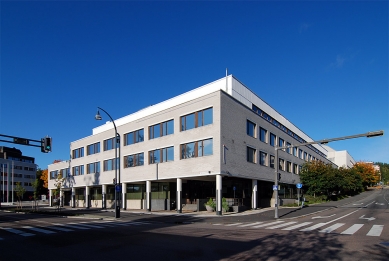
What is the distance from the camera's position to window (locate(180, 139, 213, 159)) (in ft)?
99.5

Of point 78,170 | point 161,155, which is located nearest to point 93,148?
point 78,170

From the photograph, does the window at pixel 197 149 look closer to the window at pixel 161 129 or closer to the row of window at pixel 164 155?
the row of window at pixel 164 155

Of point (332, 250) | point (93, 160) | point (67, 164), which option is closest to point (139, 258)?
point (332, 250)

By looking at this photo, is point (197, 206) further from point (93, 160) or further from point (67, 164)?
point (67, 164)

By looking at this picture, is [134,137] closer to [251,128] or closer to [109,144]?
[109,144]

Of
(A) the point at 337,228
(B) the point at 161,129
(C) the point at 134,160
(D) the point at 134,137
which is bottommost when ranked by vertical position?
(A) the point at 337,228

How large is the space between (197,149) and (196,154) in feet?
1.65

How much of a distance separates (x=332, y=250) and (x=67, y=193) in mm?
62639

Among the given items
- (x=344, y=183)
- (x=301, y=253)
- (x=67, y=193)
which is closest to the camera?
(x=301, y=253)

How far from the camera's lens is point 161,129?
119ft

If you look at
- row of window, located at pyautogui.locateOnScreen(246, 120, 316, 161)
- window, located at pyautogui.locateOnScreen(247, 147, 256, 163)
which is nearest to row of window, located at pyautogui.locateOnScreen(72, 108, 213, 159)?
row of window, located at pyautogui.locateOnScreen(246, 120, 316, 161)

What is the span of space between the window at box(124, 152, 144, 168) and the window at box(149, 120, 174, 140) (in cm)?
309

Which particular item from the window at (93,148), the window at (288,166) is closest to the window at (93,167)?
the window at (93,148)

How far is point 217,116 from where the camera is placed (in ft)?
97.6
